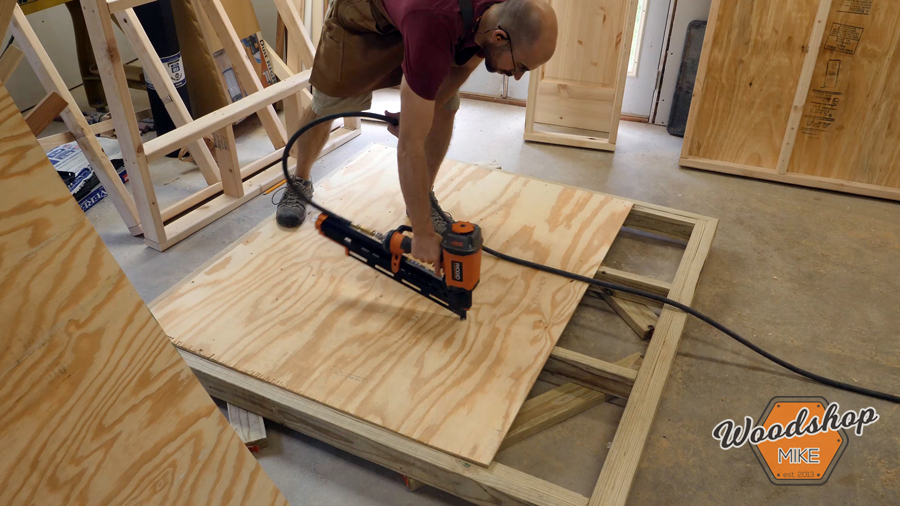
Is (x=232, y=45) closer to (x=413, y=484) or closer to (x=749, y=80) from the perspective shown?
(x=413, y=484)

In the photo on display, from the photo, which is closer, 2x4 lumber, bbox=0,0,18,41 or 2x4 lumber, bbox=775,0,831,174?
2x4 lumber, bbox=0,0,18,41

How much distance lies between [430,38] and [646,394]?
3.67 ft

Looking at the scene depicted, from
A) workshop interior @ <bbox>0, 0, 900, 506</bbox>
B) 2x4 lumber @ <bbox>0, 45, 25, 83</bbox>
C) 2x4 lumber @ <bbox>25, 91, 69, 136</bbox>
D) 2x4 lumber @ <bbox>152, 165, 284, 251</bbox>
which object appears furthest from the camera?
2x4 lumber @ <bbox>152, 165, 284, 251</bbox>

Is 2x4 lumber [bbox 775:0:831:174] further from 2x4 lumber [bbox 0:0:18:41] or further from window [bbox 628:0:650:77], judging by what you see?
2x4 lumber [bbox 0:0:18:41]

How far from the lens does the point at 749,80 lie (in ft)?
10.0

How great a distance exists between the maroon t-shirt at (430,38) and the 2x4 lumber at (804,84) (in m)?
1.96

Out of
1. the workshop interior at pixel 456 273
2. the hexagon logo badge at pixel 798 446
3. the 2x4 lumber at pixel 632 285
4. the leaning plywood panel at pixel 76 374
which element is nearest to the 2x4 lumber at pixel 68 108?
the workshop interior at pixel 456 273

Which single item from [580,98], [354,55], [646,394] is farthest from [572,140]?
[646,394]

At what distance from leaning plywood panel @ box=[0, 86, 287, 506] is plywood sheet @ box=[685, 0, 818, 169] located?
2865 millimetres

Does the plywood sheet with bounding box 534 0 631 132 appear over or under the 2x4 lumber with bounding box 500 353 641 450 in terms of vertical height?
over

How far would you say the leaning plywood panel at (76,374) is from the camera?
0.86 meters

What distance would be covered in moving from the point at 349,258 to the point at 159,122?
175 cm

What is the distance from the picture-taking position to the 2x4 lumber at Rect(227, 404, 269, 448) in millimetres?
1705

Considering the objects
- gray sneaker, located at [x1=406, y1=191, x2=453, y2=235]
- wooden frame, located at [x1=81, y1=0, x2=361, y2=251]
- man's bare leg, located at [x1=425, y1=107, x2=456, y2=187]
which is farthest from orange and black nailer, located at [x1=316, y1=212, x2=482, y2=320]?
wooden frame, located at [x1=81, y1=0, x2=361, y2=251]
